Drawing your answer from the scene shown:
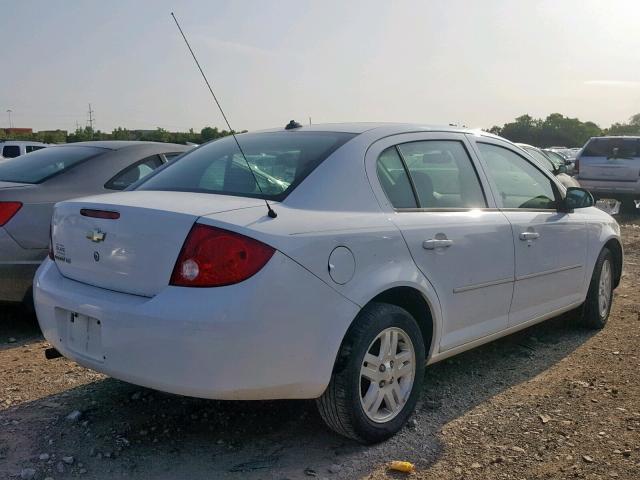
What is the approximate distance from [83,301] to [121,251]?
31 cm

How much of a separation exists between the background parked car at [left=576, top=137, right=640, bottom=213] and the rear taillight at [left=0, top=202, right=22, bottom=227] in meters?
12.5

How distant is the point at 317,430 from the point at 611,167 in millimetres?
12695

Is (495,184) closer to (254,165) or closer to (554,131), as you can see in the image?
(254,165)

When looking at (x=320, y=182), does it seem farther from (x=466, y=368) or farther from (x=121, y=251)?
(x=466, y=368)

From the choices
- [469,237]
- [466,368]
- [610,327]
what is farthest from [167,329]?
[610,327]

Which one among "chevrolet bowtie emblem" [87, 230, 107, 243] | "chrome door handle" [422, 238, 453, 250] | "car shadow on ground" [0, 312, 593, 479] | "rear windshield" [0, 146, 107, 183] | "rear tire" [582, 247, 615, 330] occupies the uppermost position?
"rear windshield" [0, 146, 107, 183]

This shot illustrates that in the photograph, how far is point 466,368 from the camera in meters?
4.61

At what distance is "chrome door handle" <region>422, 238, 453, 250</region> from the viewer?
358 cm

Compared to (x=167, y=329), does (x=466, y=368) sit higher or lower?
lower

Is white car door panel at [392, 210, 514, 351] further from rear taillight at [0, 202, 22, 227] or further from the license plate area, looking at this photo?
rear taillight at [0, 202, 22, 227]

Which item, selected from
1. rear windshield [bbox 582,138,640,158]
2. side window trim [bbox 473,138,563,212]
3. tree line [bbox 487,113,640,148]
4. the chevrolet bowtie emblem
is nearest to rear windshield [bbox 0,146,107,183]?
the chevrolet bowtie emblem

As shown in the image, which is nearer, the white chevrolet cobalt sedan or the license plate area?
the white chevrolet cobalt sedan

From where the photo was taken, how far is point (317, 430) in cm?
358

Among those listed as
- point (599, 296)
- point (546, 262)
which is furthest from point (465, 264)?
point (599, 296)
